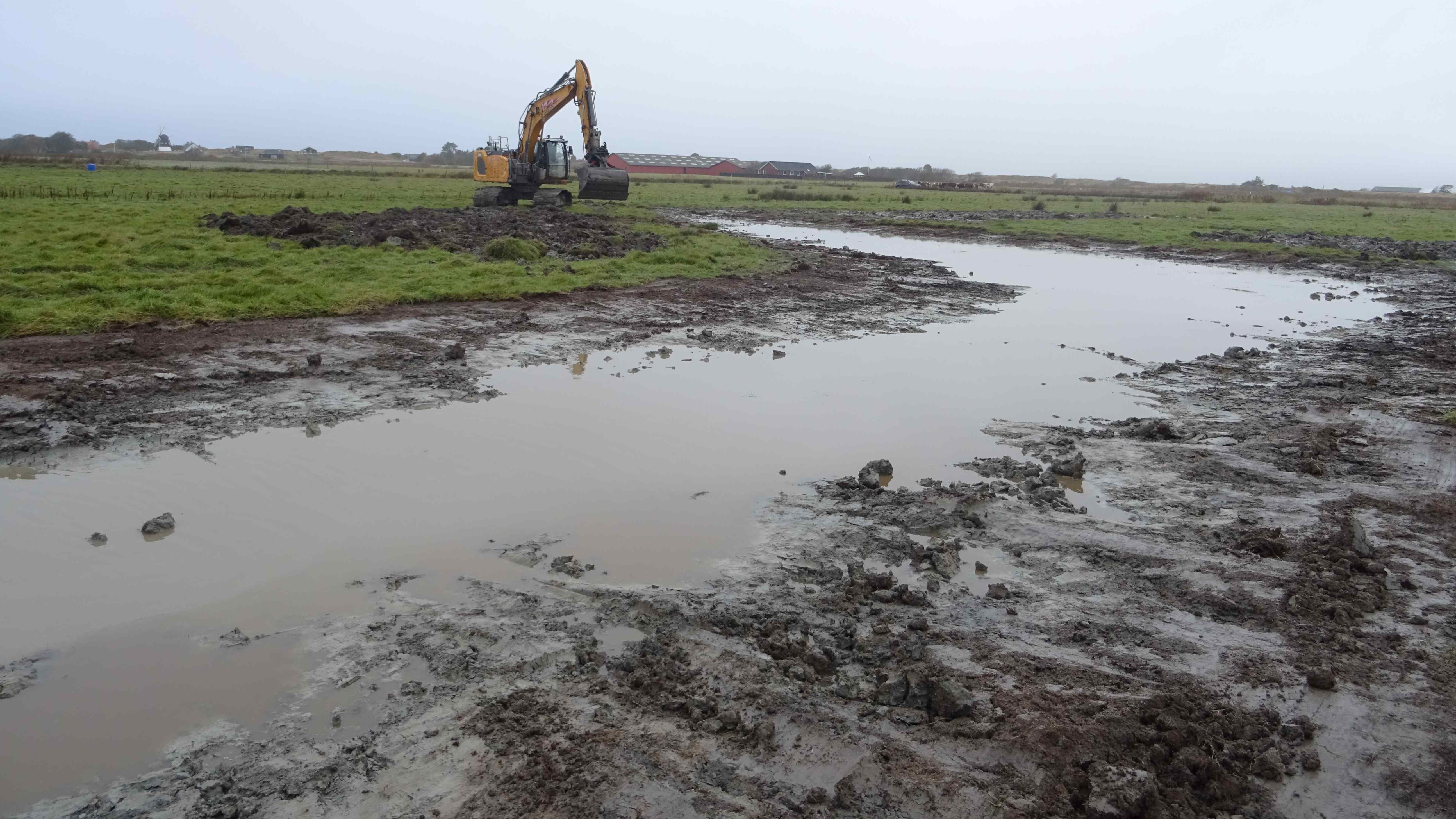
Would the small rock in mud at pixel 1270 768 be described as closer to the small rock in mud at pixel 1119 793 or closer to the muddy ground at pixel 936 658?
the muddy ground at pixel 936 658

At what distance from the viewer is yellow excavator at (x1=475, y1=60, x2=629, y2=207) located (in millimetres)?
30312

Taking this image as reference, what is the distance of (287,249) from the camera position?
17.2 meters

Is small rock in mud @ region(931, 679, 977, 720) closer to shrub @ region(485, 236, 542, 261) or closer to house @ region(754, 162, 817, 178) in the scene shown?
shrub @ region(485, 236, 542, 261)

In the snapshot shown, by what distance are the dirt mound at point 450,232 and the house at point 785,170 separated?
3237 inches

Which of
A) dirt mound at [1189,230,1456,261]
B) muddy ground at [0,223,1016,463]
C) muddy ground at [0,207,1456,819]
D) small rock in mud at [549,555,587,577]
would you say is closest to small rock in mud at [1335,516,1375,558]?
muddy ground at [0,207,1456,819]

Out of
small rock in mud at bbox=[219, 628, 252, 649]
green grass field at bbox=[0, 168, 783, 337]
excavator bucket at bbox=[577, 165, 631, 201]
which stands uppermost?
excavator bucket at bbox=[577, 165, 631, 201]

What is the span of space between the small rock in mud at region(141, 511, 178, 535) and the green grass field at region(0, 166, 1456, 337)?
637cm

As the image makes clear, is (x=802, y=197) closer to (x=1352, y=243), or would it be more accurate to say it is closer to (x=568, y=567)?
(x=1352, y=243)

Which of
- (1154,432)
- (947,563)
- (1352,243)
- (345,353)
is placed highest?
(1352,243)

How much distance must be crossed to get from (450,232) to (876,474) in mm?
16688

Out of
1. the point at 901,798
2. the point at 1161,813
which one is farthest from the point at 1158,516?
the point at 901,798

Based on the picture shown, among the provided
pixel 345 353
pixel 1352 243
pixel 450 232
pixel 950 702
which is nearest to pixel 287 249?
pixel 450 232

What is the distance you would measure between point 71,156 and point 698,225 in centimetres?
6558

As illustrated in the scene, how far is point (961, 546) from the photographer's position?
6004 millimetres
